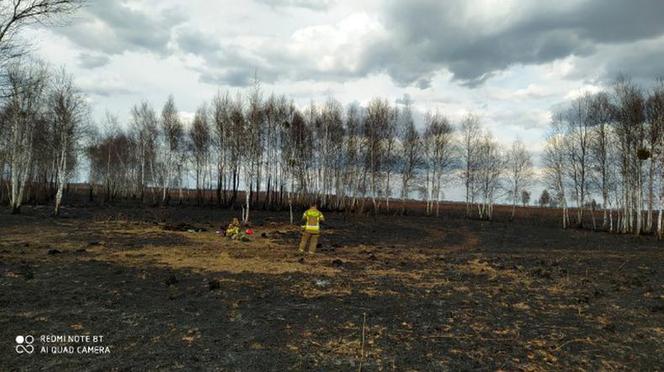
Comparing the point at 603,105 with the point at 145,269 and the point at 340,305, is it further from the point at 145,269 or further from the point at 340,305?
the point at 145,269

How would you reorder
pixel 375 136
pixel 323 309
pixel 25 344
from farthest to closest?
pixel 375 136, pixel 323 309, pixel 25 344

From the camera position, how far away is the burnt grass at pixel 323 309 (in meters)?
5.51

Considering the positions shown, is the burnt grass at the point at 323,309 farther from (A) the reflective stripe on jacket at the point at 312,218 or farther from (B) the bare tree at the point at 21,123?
(B) the bare tree at the point at 21,123

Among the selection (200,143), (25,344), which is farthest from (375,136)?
(25,344)

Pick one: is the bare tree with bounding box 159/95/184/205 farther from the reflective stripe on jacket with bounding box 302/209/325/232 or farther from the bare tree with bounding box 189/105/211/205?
the reflective stripe on jacket with bounding box 302/209/325/232

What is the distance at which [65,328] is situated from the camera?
6219 mm

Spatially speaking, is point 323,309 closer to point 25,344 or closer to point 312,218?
point 25,344

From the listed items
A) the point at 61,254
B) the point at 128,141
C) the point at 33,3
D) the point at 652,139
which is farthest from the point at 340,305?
the point at 128,141

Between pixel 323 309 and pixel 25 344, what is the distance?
4.89m

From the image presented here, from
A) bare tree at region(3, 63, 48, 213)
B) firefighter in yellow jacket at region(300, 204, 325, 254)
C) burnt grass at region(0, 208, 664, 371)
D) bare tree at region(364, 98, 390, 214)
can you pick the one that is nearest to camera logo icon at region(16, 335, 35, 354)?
burnt grass at region(0, 208, 664, 371)

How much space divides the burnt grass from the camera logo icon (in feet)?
0.42

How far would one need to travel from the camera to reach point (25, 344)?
5555 mm

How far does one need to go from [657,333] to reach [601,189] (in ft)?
114

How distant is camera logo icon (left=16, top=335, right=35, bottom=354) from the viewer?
535 cm
